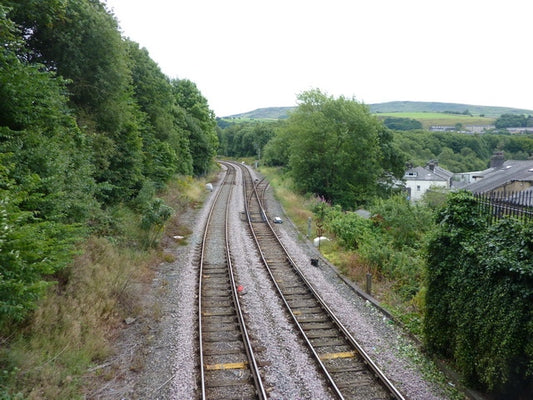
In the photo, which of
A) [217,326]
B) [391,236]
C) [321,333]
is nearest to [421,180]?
[391,236]

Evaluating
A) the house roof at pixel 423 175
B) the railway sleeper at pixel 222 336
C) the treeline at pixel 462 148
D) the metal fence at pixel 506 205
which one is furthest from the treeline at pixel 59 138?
the treeline at pixel 462 148

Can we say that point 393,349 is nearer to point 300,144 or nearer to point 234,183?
point 300,144

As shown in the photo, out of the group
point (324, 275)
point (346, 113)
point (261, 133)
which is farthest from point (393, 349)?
point (261, 133)

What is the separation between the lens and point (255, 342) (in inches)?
332

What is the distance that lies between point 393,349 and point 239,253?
834 cm

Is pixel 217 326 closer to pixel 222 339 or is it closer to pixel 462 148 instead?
pixel 222 339

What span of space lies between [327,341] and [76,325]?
5.60 metres

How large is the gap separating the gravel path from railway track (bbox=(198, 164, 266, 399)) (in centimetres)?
24

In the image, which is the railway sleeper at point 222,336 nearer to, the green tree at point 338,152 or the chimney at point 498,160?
the green tree at point 338,152

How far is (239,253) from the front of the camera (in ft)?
50.8

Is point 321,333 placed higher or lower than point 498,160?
lower

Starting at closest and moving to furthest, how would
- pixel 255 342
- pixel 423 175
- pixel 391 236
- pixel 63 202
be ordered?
pixel 255 342
pixel 63 202
pixel 391 236
pixel 423 175

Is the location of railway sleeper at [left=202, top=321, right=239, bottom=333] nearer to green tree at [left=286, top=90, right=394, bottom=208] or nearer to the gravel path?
the gravel path

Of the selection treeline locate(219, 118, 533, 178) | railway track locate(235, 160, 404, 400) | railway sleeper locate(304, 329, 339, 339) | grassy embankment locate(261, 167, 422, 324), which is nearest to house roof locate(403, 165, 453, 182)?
treeline locate(219, 118, 533, 178)
